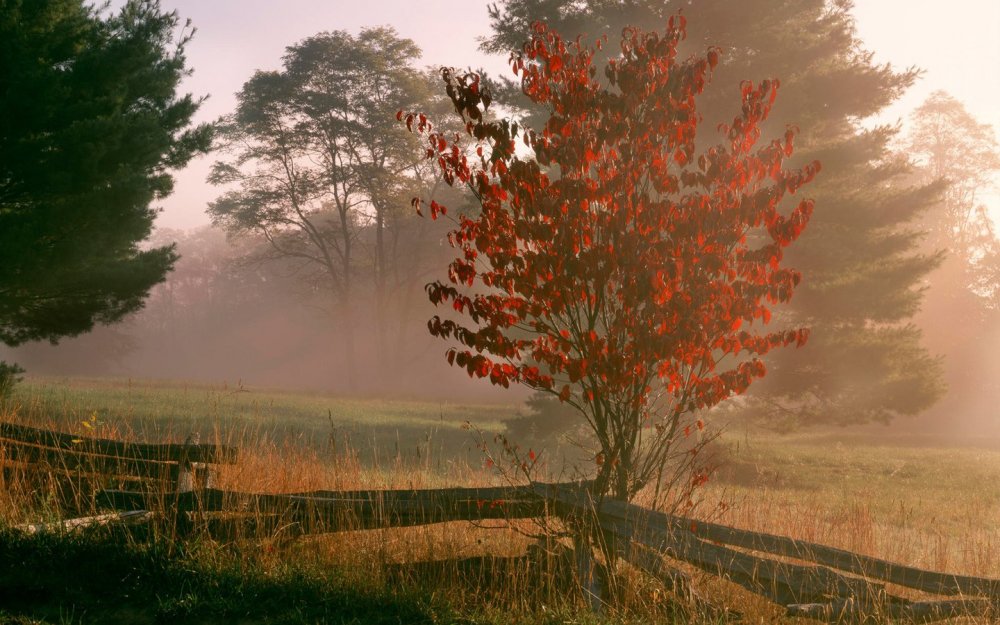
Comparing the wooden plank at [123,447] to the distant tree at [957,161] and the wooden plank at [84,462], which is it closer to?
the wooden plank at [84,462]

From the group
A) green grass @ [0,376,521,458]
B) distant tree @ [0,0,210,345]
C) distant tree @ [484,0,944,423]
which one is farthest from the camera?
distant tree @ [484,0,944,423]

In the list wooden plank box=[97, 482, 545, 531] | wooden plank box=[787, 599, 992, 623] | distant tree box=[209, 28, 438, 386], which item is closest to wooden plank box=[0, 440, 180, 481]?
wooden plank box=[97, 482, 545, 531]

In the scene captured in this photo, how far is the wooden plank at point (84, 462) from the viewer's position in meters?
7.90

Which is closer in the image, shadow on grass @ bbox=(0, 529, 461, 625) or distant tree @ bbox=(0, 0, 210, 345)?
shadow on grass @ bbox=(0, 529, 461, 625)

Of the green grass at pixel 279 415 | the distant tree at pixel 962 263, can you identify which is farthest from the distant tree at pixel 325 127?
the distant tree at pixel 962 263

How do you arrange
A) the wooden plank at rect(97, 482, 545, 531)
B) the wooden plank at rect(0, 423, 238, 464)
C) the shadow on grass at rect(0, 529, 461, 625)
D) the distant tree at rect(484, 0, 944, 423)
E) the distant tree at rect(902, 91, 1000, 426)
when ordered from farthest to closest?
the distant tree at rect(902, 91, 1000, 426) < the distant tree at rect(484, 0, 944, 423) < the wooden plank at rect(0, 423, 238, 464) < the wooden plank at rect(97, 482, 545, 531) < the shadow on grass at rect(0, 529, 461, 625)

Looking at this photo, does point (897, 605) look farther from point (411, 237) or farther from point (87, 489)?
point (411, 237)

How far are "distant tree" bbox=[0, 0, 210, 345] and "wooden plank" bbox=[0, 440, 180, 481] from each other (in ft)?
21.7

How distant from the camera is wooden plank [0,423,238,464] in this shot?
7828 mm

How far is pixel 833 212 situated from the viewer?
19.3m

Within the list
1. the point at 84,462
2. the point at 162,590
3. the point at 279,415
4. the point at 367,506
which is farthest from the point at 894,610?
the point at 279,415

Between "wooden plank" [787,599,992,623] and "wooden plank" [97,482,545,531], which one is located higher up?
"wooden plank" [97,482,545,531]

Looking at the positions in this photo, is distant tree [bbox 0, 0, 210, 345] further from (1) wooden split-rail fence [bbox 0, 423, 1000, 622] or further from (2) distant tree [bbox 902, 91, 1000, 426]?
→ (2) distant tree [bbox 902, 91, 1000, 426]

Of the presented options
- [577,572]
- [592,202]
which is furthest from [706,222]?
[577,572]
